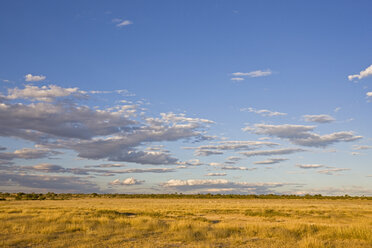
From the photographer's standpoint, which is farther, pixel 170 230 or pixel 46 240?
pixel 170 230

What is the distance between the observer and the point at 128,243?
51.5ft

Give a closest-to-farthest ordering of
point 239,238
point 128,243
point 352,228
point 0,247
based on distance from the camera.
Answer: point 0,247
point 128,243
point 239,238
point 352,228

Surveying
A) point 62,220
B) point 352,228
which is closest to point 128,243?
point 62,220

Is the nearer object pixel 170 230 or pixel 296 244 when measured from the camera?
pixel 296 244

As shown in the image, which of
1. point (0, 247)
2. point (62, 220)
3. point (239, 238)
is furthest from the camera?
point (62, 220)

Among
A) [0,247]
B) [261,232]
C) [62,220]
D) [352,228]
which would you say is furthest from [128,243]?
[352,228]

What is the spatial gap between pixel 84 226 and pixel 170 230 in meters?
5.03

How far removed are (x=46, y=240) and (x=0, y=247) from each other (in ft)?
7.21

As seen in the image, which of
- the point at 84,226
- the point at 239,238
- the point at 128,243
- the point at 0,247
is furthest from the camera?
the point at 84,226

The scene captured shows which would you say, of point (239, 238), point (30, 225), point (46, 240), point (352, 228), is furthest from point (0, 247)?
point (352, 228)

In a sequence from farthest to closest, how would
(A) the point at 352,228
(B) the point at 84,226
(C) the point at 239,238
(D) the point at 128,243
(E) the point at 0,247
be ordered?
(B) the point at 84,226 → (A) the point at 352,228 → (C) the point at 239,238 → (D) the point at 128,243 → (E) the point at 0,247

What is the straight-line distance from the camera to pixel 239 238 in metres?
17.3

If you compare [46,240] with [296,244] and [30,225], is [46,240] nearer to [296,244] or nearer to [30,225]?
[30,225]

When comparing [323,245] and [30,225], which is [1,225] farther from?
[323,245]
